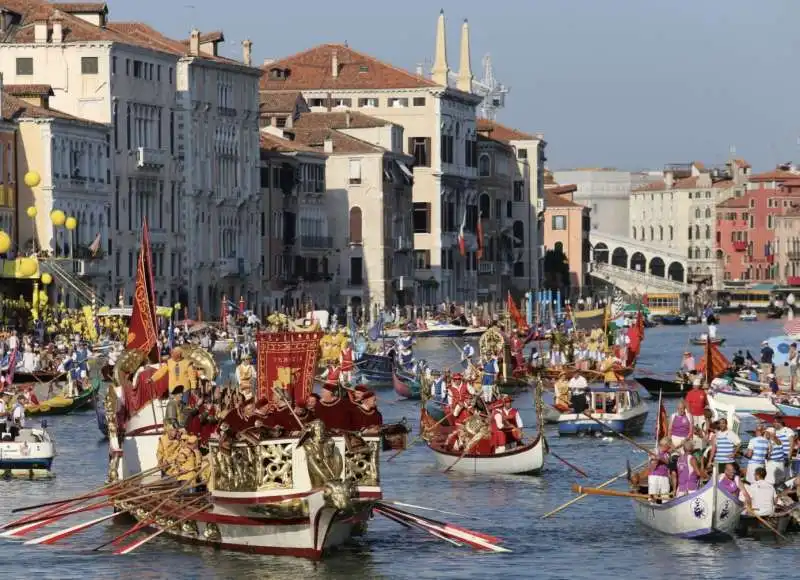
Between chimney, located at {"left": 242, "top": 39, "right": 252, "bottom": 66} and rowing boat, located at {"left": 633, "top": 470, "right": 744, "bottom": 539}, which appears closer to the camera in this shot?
rowing boat, located at {"left": 633, "top": 470, "right": 744, "bottom": 539}

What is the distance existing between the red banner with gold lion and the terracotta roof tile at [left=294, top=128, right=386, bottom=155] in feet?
251

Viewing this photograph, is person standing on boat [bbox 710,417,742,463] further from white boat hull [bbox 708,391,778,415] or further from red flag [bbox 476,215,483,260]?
red flag [bbox 476,215,483,260]

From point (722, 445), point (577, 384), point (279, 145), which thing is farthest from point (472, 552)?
point (279, 145)

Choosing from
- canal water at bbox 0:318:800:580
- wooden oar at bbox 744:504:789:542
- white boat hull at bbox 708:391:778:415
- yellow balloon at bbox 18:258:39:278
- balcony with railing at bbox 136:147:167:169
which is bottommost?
canal water at bbox 0:318:800:580

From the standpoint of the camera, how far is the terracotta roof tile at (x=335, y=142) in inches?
4245

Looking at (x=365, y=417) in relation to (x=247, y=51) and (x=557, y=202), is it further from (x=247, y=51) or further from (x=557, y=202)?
(x=557, y=202)

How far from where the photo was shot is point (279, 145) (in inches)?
4067

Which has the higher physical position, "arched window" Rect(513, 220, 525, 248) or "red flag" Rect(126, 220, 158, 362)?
"arched window" Rect(513, 220, 525, 248)

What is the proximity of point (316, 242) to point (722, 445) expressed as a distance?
2872 inches

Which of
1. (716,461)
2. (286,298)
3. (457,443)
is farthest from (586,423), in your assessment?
(286,298)

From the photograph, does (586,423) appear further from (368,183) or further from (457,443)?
(368,183)

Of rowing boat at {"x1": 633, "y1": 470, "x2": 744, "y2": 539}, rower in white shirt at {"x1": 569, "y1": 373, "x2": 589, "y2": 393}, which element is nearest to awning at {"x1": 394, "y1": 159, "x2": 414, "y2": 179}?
rower in white shirt at {"x1": 569, "y1": 373, "x2": 589, "y2": 393}

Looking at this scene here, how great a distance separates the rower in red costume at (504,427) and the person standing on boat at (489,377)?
203 cm

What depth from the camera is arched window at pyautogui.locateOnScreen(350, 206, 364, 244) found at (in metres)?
109
